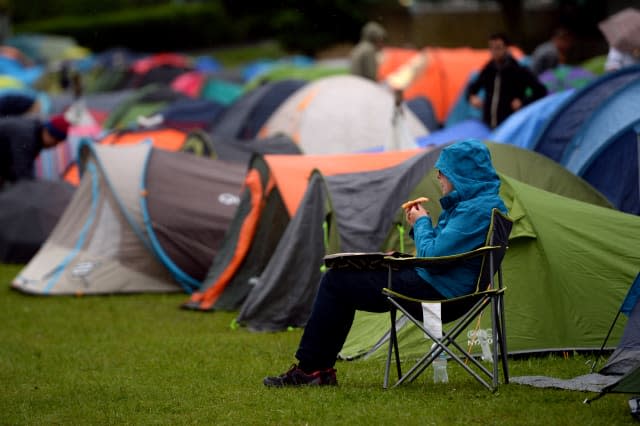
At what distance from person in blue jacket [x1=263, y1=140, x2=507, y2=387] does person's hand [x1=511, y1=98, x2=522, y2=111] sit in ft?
23.3

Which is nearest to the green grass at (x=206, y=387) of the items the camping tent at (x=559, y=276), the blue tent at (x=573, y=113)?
the camping tent at (x=559, y=276)

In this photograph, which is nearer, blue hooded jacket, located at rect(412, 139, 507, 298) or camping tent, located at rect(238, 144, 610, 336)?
blue hooded jacket, located at rect(412, 139, 507, 298)

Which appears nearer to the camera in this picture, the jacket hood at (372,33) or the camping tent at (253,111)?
the camping tent at (253,111)

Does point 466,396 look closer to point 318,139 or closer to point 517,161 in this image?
point 517,161

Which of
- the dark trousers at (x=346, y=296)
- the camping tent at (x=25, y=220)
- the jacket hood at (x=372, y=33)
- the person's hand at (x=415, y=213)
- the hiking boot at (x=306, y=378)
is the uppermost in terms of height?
the person's hand at (x=415, y=213)

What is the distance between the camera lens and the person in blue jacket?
6.13 metres

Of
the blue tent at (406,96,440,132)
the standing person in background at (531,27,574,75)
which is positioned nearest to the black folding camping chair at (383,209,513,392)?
the standing person in background at (531,27,574,75)

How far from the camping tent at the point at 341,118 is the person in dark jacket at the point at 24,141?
10.9ft

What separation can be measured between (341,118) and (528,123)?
4.25 metres

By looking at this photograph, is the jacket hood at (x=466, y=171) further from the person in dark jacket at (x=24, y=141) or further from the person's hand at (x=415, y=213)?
the person in dark jacket at (x=24, y=141)

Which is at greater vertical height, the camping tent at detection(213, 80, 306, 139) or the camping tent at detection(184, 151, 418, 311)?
the camping tent at detection(184, 151, 418, 311)

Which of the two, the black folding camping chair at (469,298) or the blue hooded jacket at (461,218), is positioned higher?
the blue hooded jacket at (461,218)

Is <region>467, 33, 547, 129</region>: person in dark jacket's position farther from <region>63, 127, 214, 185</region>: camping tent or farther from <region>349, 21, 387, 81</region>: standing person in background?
<region>349, 21, 387, 81</region>: standing person in background

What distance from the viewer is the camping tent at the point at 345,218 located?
29.5ft
